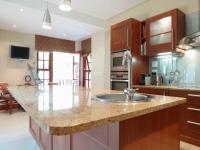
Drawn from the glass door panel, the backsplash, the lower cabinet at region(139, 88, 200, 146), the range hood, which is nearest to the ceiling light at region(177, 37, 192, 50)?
the range hood

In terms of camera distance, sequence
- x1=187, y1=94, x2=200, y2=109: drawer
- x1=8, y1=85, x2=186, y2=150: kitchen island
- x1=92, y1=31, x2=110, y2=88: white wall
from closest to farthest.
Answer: x1=8, y1=85, x2=186, y2=150: kitchen island, x1=187, y1=94, x2=200, y2=109: drawer, x1=92, y1=31, x2=110, y2=88: white wall

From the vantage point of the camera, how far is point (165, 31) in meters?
3.11

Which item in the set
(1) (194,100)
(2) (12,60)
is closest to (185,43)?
(1) (194,100)

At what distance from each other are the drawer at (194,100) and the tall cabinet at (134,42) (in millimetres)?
1288

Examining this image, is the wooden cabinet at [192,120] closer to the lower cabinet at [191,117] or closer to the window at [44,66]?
the lower cabinet at [191,117]

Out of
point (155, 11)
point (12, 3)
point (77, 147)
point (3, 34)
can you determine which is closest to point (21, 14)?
point (12, 3)

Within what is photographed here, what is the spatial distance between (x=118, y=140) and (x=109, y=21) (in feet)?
15.0

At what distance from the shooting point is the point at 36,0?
3.70 metres

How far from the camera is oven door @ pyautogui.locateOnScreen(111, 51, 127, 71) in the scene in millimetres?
3876

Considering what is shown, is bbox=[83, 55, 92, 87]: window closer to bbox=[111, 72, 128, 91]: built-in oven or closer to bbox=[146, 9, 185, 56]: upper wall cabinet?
bbox=[111, 72, 128, 91]: built-in oven

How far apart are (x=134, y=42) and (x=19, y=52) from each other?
4.22m

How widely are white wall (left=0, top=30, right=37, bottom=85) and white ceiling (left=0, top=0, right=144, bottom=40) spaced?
0.35 metres

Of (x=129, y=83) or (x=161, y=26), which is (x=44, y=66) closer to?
(x=161, y=26)

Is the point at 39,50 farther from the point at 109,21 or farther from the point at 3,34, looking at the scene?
the point at 109,21
